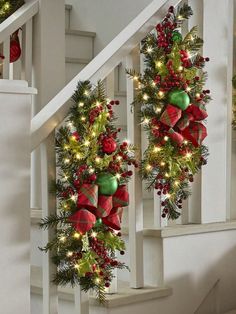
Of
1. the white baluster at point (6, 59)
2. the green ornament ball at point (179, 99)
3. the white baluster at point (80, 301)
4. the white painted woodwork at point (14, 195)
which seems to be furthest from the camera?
the white baluster at point (6, 59)

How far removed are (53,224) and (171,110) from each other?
2.07 ft

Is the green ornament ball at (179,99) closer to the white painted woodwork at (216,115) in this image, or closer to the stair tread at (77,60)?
the white painted woodwork at (216,115)

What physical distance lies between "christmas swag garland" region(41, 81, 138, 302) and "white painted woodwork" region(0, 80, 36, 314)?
15 centimetres

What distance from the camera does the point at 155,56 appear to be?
2.72 meters

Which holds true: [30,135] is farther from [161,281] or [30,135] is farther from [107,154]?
[161,281]

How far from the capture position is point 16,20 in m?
3.40

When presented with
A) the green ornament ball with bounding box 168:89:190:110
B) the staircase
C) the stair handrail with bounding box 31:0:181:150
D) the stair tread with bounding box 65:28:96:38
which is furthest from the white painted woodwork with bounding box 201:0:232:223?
the stair tread with bounding box 65:28:96:38

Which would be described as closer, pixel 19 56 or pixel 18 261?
pixel 18 261

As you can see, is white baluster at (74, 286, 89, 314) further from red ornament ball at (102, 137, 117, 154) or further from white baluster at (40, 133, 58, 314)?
red ornament ball at (102, 137, 117, 154)

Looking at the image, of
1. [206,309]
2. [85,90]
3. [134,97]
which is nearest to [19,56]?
[134,97]

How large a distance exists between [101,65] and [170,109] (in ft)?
1.01

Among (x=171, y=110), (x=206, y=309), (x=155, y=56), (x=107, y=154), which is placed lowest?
(x=206, y=309)

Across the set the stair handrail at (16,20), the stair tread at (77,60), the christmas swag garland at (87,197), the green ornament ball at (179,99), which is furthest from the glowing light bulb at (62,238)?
the stair tread at (77,60)

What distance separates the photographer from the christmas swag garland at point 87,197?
2.32 meters
